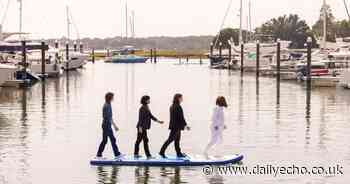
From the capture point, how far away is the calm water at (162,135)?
2106cm

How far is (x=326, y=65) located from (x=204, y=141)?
49.5m

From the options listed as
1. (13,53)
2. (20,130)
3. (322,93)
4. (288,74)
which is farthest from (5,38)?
(20,130)

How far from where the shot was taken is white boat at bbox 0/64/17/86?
57656 millimetres

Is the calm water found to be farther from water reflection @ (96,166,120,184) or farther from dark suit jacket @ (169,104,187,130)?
dark suit jacket @ (169,104,187,130)

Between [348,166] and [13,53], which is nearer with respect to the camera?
[348,166]

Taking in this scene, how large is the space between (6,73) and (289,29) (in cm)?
13633

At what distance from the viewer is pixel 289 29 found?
623 ft

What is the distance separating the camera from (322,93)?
57719 mm

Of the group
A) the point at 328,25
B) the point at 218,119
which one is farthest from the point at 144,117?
the point at 328,25

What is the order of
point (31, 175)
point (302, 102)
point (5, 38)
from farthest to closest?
point (5, 38) < point (302, 102) < point (31, 175)

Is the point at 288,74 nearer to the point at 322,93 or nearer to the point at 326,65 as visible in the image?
the point at 326,65

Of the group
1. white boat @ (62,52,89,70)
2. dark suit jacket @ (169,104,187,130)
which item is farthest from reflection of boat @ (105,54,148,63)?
dark suit jacket @ (169,104,187,130)

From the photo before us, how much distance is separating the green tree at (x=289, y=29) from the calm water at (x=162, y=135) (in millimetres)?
132172

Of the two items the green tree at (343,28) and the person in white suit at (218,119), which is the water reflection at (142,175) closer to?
the person in white suit at (218,119)
